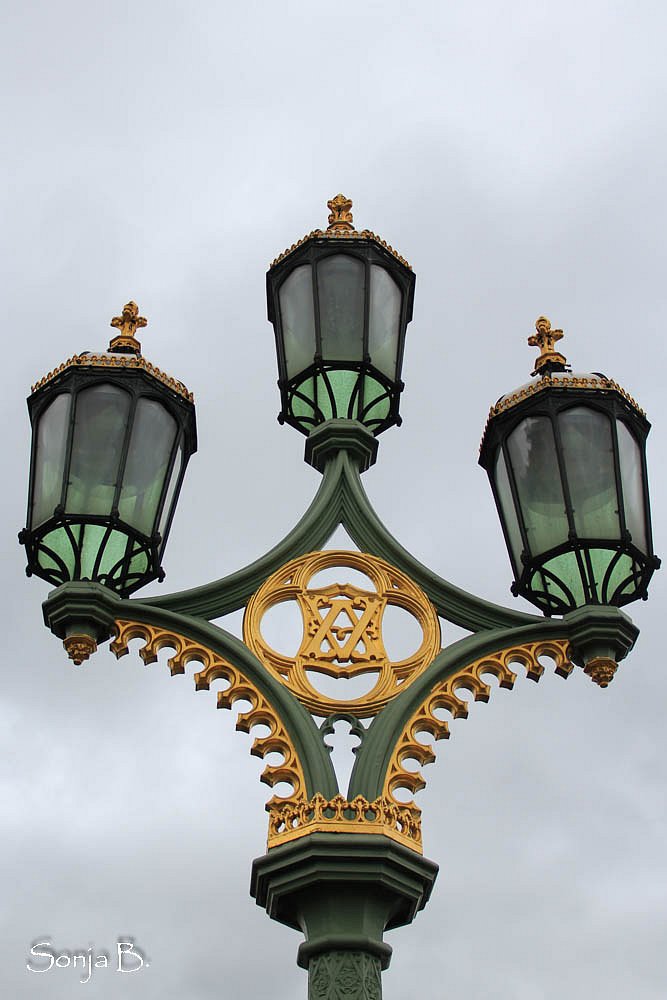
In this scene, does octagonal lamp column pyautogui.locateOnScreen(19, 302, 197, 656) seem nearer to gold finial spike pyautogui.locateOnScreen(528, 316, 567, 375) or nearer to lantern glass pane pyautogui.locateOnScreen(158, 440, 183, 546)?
lantern glass pane pyautogui.locateOnScreen(158, 440, 183, 546)

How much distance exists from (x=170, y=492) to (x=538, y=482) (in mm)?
1807

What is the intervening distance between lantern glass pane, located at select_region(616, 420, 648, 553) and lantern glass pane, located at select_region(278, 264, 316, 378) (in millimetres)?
1694

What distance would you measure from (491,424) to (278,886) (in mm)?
2780

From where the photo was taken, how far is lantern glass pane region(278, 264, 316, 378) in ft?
24.8

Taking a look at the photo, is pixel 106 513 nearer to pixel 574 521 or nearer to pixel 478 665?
pixel 478 665

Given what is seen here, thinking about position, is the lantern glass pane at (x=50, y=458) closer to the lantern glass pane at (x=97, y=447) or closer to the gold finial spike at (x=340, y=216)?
the lantern glass pane at (x=97, y=447)

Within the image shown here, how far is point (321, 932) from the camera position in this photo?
5367mm

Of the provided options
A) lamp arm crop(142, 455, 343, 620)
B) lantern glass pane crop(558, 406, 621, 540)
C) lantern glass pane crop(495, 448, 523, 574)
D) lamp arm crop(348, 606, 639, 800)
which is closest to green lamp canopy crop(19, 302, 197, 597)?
lamp arm crop(142, 455, 343, 620)

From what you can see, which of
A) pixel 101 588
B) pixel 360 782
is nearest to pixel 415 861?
pixel 360 782

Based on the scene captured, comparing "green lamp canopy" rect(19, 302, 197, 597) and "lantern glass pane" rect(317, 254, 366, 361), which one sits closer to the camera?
"green lamp canopy" rect(19, 302, 197, 597)

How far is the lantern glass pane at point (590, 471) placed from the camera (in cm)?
659

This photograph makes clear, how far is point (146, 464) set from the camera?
6.71 m

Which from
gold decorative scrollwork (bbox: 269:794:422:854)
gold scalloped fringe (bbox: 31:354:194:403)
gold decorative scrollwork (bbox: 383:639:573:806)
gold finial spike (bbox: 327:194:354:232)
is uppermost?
gold finial spike (bbox: 327:194:354:232)

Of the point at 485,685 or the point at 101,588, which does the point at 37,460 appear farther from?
the point at 485,685
